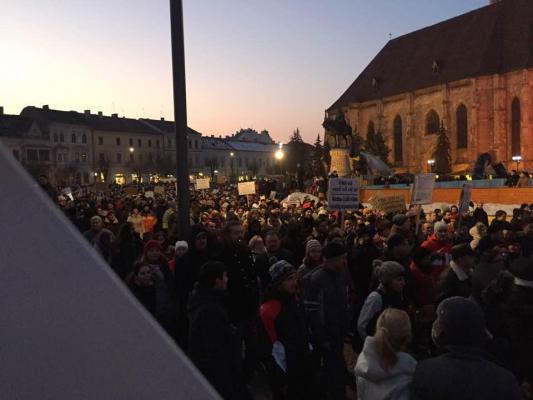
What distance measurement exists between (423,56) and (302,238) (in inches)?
2253

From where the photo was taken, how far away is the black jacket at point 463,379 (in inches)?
94.3

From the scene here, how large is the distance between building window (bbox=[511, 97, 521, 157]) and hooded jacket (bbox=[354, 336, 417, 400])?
51032 mm

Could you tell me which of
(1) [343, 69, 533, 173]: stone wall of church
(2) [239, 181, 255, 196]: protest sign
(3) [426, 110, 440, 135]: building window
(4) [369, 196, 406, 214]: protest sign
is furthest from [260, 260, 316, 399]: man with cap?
(3) [426, 110, 440, 135]: building window

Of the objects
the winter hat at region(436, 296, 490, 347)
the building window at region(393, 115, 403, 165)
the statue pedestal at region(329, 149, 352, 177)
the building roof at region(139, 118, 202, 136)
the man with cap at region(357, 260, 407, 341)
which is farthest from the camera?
the building roof at region(139, 118, 202, 136)

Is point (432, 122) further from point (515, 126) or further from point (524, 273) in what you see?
point (524, 273)

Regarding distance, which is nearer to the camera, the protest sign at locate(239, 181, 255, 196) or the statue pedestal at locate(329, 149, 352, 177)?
the protest sign at locate(239, 181, 255, 196)

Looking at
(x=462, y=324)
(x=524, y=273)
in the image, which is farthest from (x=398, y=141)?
(x=462, y=324)

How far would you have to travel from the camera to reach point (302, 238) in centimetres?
916

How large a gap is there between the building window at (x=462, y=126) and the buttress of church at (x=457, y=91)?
0.32 ft

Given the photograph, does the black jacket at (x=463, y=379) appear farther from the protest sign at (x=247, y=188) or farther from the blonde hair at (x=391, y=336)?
the protest sign at (x=247, y=188)

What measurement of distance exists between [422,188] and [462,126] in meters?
44.5

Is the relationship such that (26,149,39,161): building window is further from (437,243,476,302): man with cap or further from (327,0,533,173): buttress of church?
(437,243,476,302): man with cap

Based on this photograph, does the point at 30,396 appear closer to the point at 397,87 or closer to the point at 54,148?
the point at 397,87

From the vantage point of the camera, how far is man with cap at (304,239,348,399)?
17.6ft
